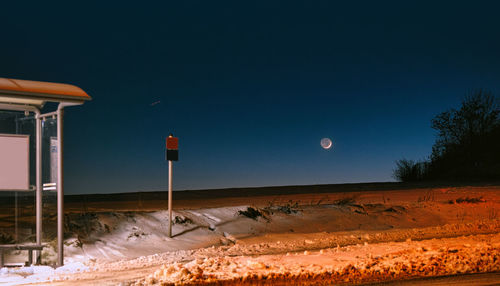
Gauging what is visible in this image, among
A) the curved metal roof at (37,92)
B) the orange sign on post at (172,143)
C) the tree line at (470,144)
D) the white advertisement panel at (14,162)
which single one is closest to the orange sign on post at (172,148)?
the orange sign on post at (172,143)

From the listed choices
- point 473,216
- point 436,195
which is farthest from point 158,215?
point 436,195

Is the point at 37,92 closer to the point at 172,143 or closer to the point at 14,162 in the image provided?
the point at 14,162

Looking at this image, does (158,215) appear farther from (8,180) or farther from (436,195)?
(436,195)

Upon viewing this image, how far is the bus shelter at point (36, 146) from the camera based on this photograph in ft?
28.0

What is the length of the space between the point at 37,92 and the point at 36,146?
119cm

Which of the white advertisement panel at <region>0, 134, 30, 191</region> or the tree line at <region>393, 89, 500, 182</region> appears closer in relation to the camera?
the white advertisement panel at <region>0, 134, 30, 191</region>

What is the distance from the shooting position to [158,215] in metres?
13.1

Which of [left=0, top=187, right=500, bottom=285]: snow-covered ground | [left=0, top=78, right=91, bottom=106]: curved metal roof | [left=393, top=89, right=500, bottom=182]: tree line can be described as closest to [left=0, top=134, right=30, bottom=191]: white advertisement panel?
[left=0, top=78, right=91, bottom=106]: curved metal roof

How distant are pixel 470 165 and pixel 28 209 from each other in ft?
130

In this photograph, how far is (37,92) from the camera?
8.29 meters

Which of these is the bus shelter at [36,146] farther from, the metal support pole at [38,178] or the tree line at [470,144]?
the tree line at [470,144]

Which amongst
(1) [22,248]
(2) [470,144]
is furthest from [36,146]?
(2) [470,144]

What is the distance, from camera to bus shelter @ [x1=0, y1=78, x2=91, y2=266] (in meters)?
8.55

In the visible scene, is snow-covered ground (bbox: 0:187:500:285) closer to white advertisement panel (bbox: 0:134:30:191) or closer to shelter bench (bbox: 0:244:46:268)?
shelter bench (bbox: 0:244:46:268)
